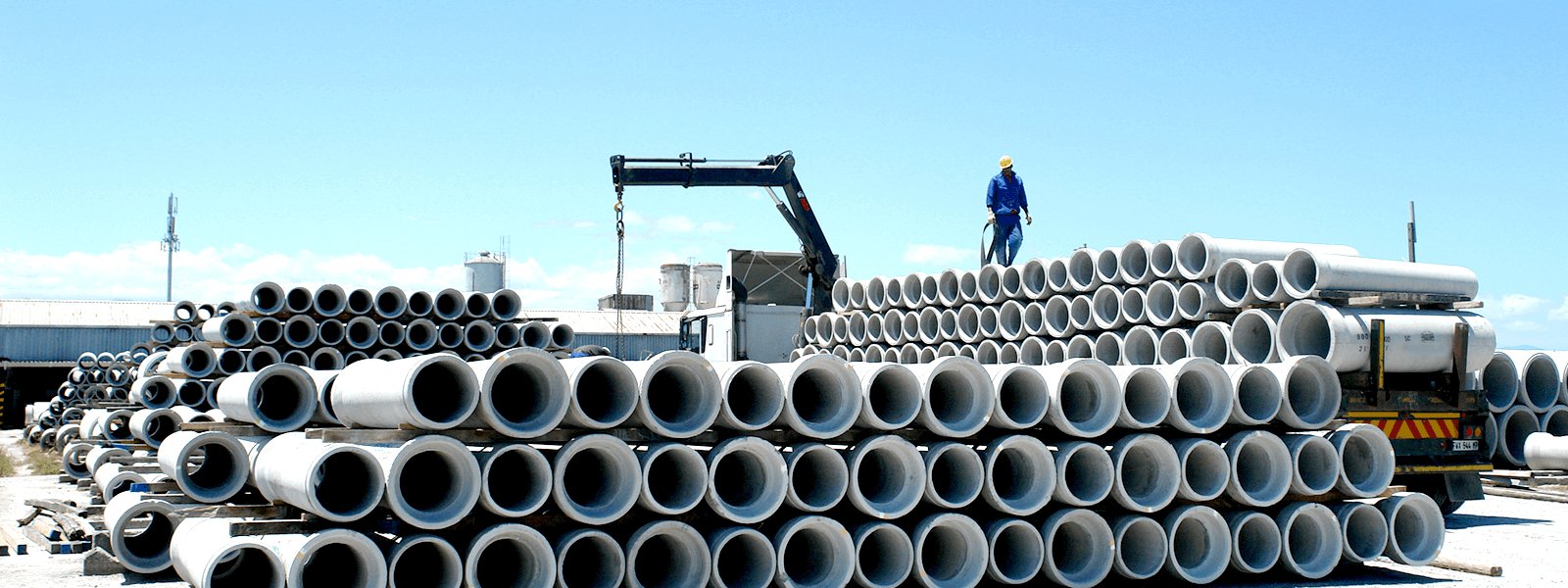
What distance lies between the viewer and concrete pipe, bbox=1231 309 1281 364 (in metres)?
9.88

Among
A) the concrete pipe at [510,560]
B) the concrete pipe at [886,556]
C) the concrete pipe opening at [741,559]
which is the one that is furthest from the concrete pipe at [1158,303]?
the concrete pipe at [510,560]

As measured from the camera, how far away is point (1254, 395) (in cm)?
778

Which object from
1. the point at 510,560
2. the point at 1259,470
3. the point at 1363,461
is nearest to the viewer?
the point at 510,560

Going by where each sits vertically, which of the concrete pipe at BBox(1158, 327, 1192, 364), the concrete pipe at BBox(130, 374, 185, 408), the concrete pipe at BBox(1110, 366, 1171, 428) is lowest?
the concrete pipe at BBox(130, 374, 185, 408)

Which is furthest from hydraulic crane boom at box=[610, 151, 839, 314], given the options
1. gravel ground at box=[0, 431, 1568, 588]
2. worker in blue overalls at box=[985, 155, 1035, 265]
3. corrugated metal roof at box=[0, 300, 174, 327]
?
corrugated metal roof at box=[0, 300, 174, 327]

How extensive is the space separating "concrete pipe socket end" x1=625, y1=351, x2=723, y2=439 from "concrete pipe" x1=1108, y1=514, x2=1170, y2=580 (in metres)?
2.40

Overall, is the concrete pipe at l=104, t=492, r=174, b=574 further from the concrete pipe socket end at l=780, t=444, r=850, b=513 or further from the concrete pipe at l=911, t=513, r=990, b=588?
the concrete pipe at l=911, t=513, r=990, b=588

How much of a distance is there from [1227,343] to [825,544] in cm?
459

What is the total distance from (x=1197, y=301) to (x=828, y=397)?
468 centimetres

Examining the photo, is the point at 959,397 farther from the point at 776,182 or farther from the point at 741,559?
the point at 776,182

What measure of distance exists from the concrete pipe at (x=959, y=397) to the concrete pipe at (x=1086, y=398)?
1.30 feet

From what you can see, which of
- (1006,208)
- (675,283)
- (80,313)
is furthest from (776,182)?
(80,313)

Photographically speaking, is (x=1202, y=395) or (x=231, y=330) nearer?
(x=1202, y=395)

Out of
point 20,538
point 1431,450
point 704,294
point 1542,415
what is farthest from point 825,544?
point 704,294
